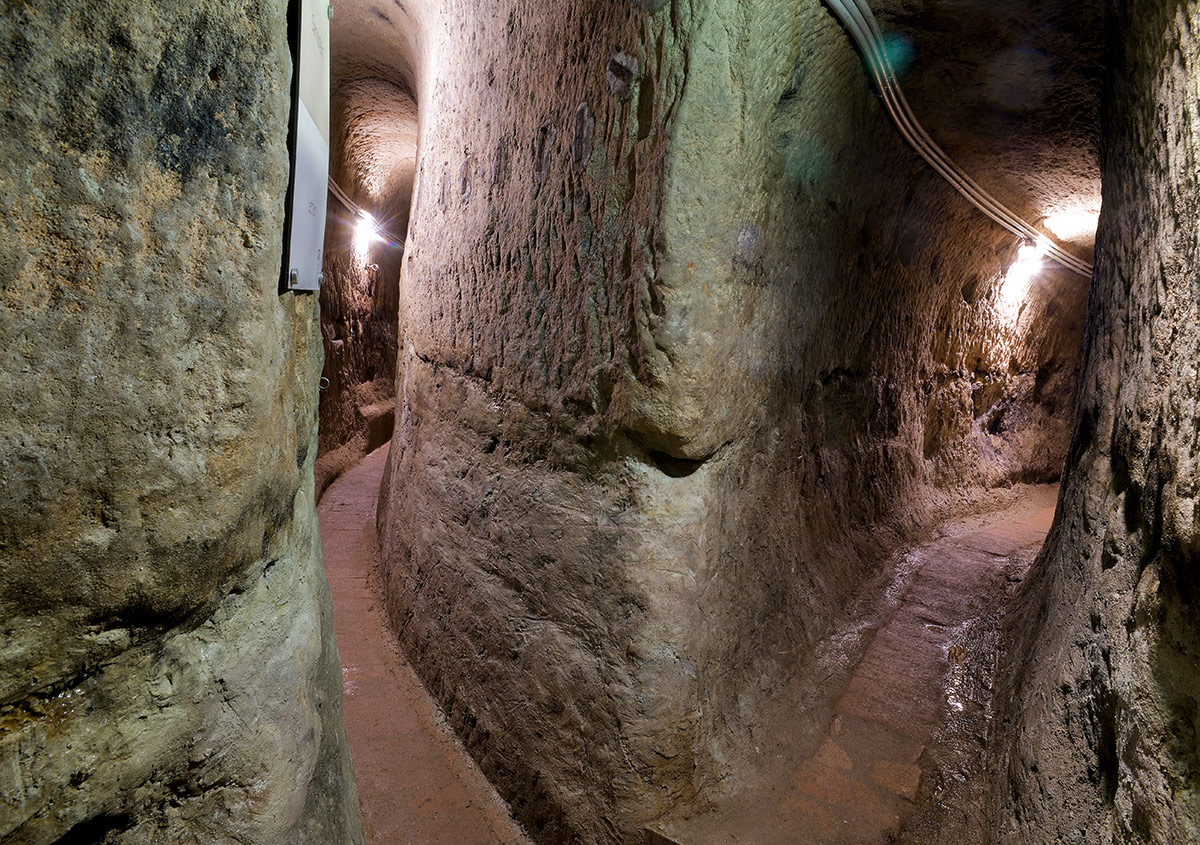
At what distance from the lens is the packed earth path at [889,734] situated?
219 cm

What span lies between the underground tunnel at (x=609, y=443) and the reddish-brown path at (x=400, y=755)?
0.02m

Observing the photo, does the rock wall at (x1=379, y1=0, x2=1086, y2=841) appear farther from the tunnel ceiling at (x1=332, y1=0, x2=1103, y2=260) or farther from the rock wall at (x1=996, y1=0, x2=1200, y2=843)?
the rock wall at (x1=996, y1=0, x2=1200, y2=843)

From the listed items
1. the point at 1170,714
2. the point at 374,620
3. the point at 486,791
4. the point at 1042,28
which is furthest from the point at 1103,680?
the point at 374,620

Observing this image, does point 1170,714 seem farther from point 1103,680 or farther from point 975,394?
point 975,394

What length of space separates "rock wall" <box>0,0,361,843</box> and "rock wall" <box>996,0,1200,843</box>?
1.60m

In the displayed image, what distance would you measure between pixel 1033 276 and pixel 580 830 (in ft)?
16.9

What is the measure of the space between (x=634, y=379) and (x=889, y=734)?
5.81 ft

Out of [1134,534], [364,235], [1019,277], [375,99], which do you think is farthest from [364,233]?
[1134,534]

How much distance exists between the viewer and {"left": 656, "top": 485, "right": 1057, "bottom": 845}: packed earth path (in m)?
2.19

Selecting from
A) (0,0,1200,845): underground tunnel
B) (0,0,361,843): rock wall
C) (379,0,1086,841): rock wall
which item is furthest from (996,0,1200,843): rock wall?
(0,0,361,843): rock wall

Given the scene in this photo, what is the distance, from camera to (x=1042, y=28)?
251cm

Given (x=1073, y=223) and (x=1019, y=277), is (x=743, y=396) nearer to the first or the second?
(x=1073, y=223)

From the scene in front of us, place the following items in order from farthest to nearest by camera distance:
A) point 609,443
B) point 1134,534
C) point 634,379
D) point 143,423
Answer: point 609,443, point 634,379, point 1134,534, point 143,423

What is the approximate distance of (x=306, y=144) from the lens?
112 cm
